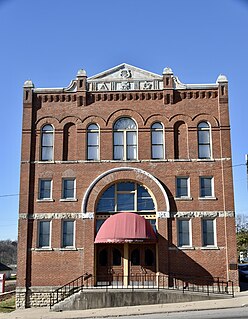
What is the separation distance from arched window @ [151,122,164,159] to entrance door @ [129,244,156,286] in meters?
5.96

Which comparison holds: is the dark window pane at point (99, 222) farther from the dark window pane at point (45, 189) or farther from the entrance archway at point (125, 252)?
A: the dark window pane at point (45, 189)

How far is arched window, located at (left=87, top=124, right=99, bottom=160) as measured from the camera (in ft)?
97.1

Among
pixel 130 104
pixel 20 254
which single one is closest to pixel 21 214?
pixel 20 254

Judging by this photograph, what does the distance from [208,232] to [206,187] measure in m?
2.90

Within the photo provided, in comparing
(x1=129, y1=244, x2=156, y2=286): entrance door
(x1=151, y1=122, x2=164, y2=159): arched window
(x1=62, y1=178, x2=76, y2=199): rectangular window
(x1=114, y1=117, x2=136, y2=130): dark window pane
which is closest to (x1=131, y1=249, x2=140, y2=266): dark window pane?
(x1=129, y1=244, x2=156, y2=286): entrance door

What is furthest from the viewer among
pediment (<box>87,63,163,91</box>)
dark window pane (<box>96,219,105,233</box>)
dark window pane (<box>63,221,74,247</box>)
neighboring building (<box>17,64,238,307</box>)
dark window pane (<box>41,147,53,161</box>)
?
pediment (<box>87,63,163,91</box>)

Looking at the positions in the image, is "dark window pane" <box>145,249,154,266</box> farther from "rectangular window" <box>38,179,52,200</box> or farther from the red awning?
"rectangular window" <box>38,179,52,200</box>

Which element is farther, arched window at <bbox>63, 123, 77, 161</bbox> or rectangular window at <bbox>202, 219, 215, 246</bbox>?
arched window at <bbox>63, 123, 77, 161</bbox>

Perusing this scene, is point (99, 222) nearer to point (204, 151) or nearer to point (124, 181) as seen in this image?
point (124, 181)

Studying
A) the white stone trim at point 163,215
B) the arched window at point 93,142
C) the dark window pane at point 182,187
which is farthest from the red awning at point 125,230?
the arched window at point 93,142

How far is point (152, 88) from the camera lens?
3016cm

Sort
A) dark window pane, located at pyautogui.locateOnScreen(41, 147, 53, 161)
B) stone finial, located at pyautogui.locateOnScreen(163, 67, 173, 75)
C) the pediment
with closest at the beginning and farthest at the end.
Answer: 1. dark window pane, located at pyautogui.locateOnScreen(41, 147, 53, 161)
2. stone finial, located at pyautogui.locateOnScreen(163, 67, 173, 75)
3. the pediment

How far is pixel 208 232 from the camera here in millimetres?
28078

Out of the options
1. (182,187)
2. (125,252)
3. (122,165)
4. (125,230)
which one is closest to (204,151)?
(182,187)
